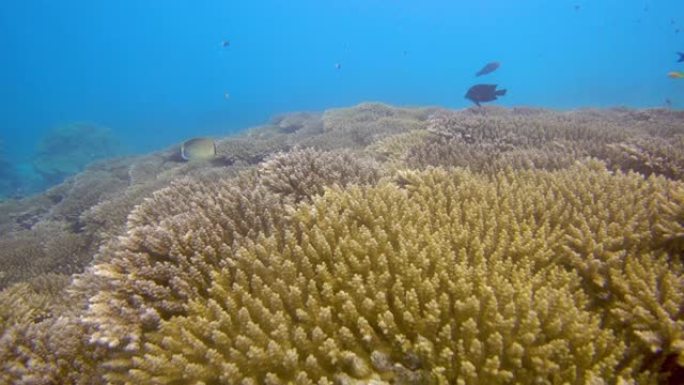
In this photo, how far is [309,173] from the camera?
450cm

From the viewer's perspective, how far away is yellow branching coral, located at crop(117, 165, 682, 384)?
202 cm

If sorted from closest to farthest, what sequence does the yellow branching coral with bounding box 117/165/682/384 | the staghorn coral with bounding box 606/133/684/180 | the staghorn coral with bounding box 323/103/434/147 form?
the yellow branching coral with bounding box 117/165/682/384 → the staghorn coral with bounding box 606/133/684/180 → the staghorn coral with bounding box 323/103/434/147

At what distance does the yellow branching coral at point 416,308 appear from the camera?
2023 millimetres

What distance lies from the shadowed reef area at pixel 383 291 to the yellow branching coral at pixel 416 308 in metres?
0.01

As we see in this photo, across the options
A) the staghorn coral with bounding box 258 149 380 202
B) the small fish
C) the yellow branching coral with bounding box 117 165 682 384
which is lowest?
the yellow branching coral with bounding box 117 165 682 384

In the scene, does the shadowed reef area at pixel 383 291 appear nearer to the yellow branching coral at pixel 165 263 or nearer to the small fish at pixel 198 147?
the yellow branching coral at pixel 165 263

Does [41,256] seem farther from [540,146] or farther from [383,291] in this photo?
[540,146]

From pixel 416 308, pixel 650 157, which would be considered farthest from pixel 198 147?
pixel 650 157

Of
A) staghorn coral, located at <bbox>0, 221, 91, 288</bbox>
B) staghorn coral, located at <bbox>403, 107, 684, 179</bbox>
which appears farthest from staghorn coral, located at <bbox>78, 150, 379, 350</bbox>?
staghorn coral, located at <bbox>0, 221, 91, 288</bbox>

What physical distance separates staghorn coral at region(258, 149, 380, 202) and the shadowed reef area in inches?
1.1

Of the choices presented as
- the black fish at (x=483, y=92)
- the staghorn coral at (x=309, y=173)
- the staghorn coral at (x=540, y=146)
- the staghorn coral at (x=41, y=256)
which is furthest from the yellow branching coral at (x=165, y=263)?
the black fish at (x=483, y=92)

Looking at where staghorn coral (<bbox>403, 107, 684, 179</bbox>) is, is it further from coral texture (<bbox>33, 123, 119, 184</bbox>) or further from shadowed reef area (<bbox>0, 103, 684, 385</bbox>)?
coral texture (<bbox>33, 123, 119, 184</bbox>)

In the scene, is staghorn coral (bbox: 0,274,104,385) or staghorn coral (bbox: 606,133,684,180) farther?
staghorn coral (bbox: 606,133,684,180)

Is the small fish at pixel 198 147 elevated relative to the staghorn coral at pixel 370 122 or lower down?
lower down
